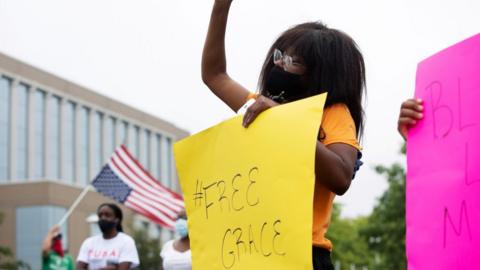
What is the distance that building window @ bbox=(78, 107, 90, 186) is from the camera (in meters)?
68.8

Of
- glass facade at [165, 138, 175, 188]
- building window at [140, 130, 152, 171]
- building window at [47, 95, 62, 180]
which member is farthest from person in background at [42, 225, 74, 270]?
glass facade at [165, 138, 175, 188]

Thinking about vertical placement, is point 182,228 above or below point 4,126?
below

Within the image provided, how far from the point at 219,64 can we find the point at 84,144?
220 ft

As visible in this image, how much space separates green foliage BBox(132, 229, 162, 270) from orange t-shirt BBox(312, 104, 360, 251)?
42.3 meters

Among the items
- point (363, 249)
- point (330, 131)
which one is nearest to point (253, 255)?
point (330, 131)

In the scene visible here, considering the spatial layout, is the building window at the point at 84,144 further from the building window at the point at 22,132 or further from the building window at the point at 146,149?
the building window at the point at 146,149

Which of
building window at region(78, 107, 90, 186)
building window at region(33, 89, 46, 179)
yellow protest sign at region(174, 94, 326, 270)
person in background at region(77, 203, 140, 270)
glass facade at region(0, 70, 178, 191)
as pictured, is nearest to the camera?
yellow protest sign at region(174, 94, 326, 270)

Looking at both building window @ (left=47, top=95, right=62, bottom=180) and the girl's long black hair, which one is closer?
the girl's long black hair

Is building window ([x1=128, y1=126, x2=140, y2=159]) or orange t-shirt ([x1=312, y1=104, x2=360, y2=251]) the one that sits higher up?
building window ([x1=128, y1=126, x2=140, y2=159])

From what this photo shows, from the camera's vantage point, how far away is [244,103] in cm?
305

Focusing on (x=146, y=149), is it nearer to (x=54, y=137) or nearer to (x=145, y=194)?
(x=54, y=137)

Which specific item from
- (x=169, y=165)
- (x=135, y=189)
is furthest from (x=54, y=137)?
(x=135, y=189)

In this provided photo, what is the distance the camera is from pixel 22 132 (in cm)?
6319

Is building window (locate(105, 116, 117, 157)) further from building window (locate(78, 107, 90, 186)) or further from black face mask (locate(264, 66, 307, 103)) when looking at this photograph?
black face mask (locate(264, 66, 307, 103))
